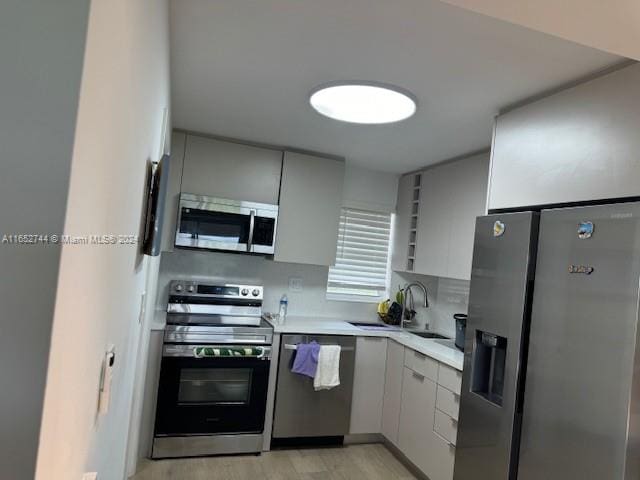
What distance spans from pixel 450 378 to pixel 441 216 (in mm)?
1281

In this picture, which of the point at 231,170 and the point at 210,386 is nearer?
the point at 210,386

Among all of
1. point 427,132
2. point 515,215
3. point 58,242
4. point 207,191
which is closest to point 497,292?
point 515,215

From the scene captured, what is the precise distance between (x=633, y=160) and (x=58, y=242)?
185cm

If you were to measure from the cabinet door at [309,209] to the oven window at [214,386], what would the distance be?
37.0 inches

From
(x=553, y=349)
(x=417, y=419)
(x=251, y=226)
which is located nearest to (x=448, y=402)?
(x=417, y=419)

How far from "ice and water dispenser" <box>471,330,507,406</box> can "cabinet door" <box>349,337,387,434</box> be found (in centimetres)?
128

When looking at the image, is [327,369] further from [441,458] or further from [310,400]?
[441,458]

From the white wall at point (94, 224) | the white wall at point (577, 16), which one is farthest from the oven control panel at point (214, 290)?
the white wall at point (577, 16)

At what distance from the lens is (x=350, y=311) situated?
13.0ft

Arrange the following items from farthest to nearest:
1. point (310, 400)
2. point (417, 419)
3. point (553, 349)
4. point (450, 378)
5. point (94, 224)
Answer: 1. point (310, 400)
2. point (417, 419)
3. point (450, 378)
4. point (553, 349)
5. point (94, 224)

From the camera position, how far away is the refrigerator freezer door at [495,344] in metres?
1.88

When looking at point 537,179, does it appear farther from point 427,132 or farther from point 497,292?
point 427,132

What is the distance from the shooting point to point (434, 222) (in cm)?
343

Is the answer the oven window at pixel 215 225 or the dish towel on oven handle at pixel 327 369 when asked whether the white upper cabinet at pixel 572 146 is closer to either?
the dish towel on oven handle at pixel 327 369
